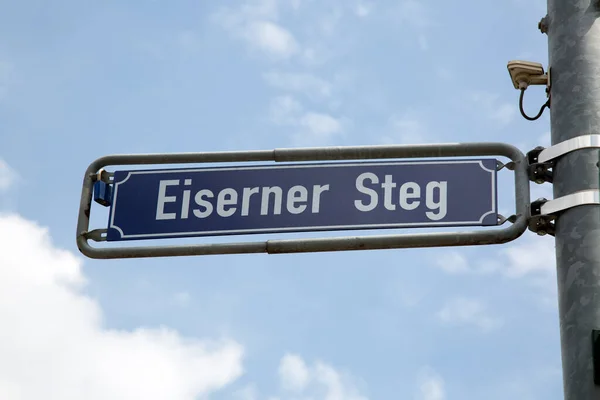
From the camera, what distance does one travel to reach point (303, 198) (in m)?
4.42

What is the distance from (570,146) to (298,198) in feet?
4.26

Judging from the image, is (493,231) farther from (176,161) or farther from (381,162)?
(176,161)

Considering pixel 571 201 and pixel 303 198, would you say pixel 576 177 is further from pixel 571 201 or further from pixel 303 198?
pixel 303 198

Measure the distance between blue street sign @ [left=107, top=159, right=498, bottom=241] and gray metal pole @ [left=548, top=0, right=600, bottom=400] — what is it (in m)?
0.49

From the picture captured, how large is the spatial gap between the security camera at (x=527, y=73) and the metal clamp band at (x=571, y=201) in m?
0.71

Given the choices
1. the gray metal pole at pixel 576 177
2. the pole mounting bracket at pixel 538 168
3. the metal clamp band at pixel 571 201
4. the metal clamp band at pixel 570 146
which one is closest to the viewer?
the gray metal pole at pixel 576 177

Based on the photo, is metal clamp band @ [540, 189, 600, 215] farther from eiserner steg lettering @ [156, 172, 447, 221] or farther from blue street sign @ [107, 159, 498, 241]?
eiserner steg lettering @ [156, 172, 447, 221]

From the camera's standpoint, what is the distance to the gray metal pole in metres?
3.48

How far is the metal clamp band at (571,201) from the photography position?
12.2 feet

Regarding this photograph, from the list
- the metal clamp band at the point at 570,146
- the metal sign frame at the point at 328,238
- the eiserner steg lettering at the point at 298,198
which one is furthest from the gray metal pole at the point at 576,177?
the eiserner steg lettering at the point at 298,198

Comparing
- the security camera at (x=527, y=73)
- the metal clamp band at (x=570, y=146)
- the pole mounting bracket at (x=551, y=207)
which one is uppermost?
the security camera at (x=527, y=73)

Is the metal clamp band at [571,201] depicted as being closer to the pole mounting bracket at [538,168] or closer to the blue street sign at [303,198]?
the pole mounting bracket at [538,168]

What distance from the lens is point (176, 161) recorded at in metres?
4.60

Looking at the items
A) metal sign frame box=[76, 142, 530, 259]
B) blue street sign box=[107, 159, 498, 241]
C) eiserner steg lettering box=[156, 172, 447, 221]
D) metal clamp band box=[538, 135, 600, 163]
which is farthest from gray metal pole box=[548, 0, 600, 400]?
eiserner steg lettering box=[156, 172, 447, 221]
